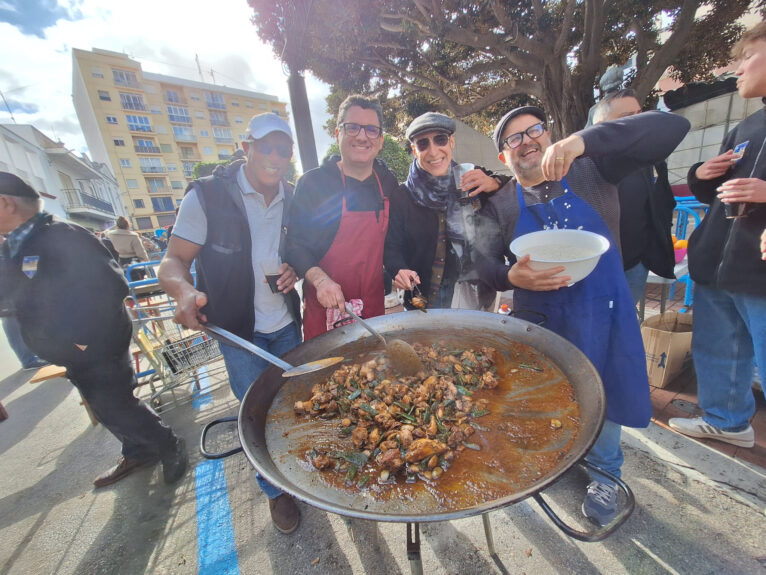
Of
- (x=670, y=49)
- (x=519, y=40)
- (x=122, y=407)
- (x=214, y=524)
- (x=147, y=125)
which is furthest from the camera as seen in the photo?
(x=147, y=125)

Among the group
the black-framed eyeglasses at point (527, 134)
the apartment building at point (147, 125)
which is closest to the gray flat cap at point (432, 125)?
the black-framed eyeglasses at point (527, 134)

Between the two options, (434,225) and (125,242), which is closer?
(434,225)

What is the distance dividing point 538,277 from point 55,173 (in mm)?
34831

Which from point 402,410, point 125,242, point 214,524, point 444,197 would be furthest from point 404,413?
point 125,242

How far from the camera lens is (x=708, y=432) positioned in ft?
7.51

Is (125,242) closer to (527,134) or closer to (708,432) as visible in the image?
(527,134)

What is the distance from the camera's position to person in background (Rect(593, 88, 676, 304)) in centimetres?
230

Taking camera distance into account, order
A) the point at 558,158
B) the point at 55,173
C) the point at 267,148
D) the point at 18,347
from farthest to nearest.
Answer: the point at 55,173 < the point at 18,347 < the point at 267,148 < the point at 558,158

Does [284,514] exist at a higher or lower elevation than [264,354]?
lower

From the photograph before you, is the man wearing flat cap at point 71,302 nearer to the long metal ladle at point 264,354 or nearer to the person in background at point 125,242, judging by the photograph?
the long metal ladle at point 264,354

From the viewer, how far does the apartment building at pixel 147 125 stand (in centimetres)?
3584

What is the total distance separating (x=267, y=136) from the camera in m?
1.96

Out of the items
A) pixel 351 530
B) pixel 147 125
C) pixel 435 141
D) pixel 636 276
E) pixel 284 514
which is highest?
pixel 147 125

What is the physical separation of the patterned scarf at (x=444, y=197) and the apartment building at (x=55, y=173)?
1977cm
